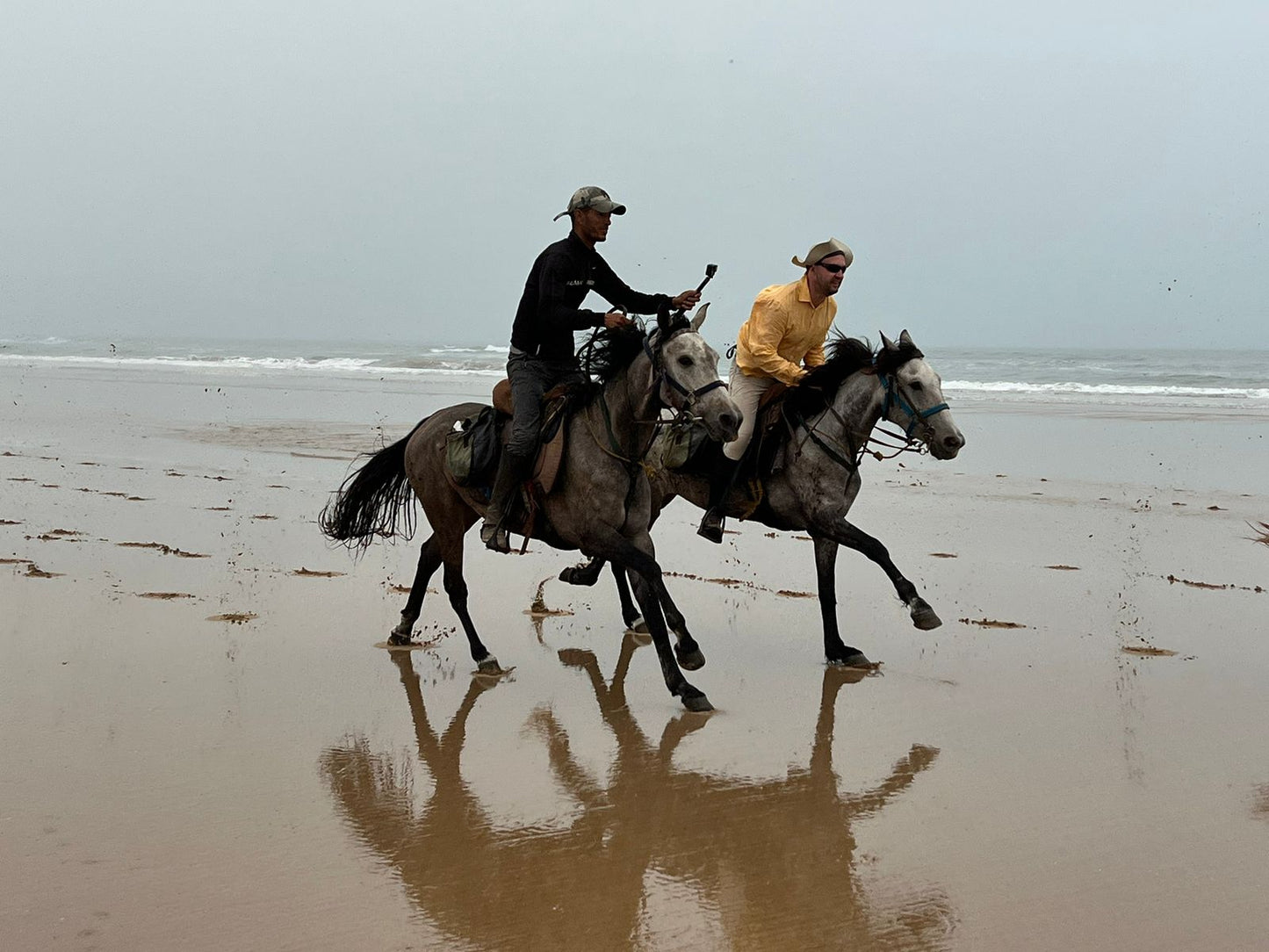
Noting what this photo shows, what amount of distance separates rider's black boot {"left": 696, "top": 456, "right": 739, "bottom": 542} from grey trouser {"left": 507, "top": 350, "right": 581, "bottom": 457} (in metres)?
1.46

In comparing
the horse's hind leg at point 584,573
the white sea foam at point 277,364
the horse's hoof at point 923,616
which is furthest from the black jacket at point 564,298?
the white sea foam at point 277,364

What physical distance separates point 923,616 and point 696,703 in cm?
151

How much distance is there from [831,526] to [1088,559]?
351 centimetres

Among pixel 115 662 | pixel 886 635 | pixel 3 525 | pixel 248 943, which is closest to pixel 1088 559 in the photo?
pixel 886 635

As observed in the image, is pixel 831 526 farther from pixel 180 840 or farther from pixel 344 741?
pixel 180 840

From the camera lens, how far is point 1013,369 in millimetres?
50125

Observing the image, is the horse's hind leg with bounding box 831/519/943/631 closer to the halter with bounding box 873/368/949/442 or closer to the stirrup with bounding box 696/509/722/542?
the halter with bounding box 873/368/949/442

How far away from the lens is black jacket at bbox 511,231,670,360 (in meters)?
5.98

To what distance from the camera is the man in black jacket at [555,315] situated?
5.96m

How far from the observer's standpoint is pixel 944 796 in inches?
182

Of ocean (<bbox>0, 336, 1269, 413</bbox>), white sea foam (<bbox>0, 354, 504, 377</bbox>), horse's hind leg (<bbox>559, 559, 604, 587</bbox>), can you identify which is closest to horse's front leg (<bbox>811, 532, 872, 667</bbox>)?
horse's hind leg (<bbox>559, 559, 604, 587</bbox>)

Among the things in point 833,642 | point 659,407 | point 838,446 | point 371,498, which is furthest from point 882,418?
point 371,498

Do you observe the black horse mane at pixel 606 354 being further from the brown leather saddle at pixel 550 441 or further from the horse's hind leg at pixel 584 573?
the horse's hind leg at pixel 584 573

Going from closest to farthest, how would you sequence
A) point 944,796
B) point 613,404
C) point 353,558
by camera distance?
point 944,796, point 613,404, point 353,558
